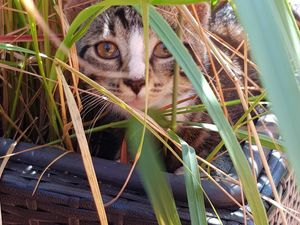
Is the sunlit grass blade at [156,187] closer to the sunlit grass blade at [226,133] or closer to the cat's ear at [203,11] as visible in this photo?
the sunlit grass blade at [226,133]

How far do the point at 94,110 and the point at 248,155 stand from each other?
11.1 inches

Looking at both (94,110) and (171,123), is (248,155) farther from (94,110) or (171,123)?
(94,110)

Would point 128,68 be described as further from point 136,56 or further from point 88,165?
point 88,165

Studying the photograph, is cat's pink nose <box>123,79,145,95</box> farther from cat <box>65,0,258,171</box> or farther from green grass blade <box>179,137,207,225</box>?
green grass blade <box>179,137,207,225</box>

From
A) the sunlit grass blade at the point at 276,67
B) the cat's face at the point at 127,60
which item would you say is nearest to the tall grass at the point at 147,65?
the sunlit grass blade at the point at 276,67

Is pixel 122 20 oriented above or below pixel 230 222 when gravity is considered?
above

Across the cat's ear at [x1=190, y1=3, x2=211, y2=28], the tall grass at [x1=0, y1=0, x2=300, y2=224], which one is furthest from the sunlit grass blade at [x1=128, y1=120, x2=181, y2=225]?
the cat's ear at [x1=190, y1=3, x2=211, y2=28]

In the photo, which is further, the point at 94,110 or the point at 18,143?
the point at 94,110

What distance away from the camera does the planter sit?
1.54 feet

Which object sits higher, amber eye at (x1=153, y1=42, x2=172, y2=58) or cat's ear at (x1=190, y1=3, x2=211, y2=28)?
cat's ear at (x1=190, y1=3, x2=211, y2=28)

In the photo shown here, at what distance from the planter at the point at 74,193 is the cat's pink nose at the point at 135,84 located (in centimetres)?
19

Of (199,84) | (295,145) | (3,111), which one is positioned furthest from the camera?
(3,111)

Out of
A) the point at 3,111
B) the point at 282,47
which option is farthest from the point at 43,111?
the point at 282,47

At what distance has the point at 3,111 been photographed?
594 millimetres
